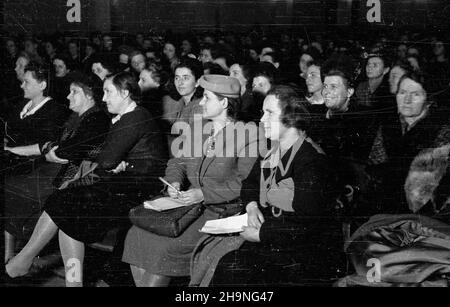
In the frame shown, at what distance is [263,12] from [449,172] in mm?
1375

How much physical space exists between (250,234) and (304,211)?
12.3 inches

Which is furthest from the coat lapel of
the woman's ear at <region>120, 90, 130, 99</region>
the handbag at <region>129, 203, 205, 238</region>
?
the woman's ear at <region>120, 90, 130, 99</region>

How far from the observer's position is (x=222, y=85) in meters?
3.43

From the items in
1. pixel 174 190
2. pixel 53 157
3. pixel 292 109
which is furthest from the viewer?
pixel 53 157

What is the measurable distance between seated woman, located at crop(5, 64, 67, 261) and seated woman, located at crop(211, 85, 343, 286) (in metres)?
1.15

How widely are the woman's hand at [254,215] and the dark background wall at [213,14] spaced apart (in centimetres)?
100

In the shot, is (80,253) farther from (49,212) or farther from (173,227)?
(173,227)

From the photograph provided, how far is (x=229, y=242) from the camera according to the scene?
3.36 metres

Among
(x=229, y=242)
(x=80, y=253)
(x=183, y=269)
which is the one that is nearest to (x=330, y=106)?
(x=229, y=242)

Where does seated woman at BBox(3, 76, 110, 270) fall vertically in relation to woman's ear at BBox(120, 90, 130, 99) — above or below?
below

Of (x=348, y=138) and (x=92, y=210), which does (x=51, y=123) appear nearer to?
(x=92, y=210)

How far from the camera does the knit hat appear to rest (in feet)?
11.2

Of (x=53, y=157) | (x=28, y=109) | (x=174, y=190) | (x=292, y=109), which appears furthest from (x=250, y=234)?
(x=28, y=109)

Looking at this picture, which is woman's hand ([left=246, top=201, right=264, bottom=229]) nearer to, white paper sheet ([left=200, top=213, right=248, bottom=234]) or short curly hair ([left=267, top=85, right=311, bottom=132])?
white paper sheet ([left=200, top=213, right=248, bottom=234])
